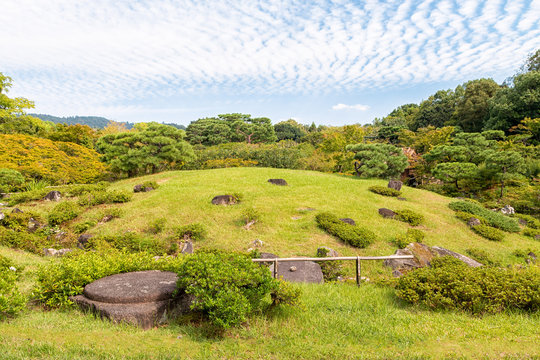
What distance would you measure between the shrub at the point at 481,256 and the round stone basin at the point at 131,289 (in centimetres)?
1118

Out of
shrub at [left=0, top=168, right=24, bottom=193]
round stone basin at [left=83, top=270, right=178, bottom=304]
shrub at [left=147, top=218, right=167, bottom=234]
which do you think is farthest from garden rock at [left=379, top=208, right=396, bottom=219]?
shrub at [left=0, top=168, right=24, bottom=193]

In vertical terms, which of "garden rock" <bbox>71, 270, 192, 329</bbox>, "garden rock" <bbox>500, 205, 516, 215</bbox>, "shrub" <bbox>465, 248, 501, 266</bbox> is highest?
"garden rock" <bbox>71, 270, 192, 329</bbox>

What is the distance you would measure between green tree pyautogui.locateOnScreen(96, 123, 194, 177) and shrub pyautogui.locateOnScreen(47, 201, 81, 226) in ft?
26.8

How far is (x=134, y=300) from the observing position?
4.77m

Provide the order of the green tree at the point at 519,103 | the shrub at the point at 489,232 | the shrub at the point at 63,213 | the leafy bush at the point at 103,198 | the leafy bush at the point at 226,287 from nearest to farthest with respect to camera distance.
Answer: the leafy bush at the point at 226,287, the shrub at the point at 63,213, the shrub at the point at 489,232, the leafy bush at the point at 103,198, the green tree at the point at 519,103

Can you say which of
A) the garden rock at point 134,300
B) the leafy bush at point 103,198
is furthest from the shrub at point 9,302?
the leafy bush at point 103,198

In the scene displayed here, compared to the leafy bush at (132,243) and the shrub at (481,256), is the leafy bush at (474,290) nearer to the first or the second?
the shrub at (481,256)

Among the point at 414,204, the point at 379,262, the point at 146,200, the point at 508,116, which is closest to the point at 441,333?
the point at 379,262

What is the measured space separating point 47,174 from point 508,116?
44556 mm

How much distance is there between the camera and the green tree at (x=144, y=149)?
21.1m

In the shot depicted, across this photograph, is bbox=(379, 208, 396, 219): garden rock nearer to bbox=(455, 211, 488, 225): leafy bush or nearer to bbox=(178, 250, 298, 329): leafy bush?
bbox=(455, 211, 488, 225): leafy bush

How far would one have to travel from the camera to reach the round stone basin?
478 cm

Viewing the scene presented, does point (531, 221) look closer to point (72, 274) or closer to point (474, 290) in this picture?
point (474, 290)

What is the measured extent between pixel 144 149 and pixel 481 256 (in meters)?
21.3
